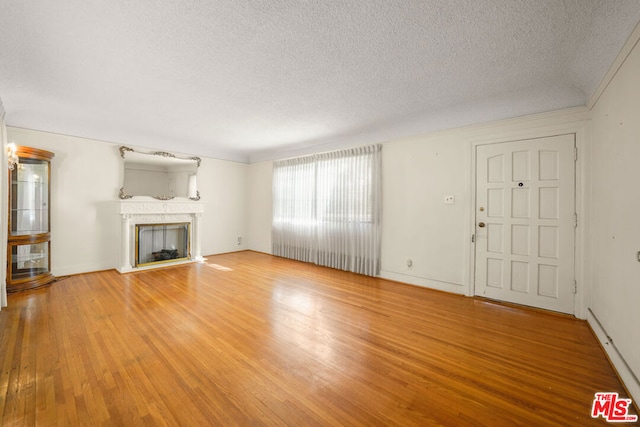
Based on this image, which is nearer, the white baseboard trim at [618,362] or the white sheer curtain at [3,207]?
the white baseboard trim at [618,362]

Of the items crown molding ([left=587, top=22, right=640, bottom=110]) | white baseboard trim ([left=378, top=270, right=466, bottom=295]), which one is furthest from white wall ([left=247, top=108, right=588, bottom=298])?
crown molding ([left=587, top=22, right=640, bottom=110])

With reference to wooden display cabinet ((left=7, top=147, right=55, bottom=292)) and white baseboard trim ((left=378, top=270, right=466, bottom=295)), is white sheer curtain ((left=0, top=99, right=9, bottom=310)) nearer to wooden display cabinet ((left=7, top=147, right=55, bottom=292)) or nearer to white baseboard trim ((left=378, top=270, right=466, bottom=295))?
wooden display cabinet ((left=7, top=147, right=55, bottom=292))

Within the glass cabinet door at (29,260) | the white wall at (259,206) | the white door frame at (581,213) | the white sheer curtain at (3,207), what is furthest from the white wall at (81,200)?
the white door frame at (581,213)

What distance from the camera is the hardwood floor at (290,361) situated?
1.49 metres

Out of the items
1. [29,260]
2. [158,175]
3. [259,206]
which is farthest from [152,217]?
[259,206]

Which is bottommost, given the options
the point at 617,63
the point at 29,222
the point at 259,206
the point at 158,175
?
the point at 29,222

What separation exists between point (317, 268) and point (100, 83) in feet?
13.4

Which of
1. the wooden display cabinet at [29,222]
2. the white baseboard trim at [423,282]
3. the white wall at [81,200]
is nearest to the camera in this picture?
the wooden display cabinet at [29,222]

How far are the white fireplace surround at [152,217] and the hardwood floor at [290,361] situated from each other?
47.9 inches

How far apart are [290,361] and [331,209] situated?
325 cm

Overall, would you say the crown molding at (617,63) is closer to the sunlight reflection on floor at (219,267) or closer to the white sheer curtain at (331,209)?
the white sheer curtain at (331,209)

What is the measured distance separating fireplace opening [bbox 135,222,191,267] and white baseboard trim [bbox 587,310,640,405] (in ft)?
20.2

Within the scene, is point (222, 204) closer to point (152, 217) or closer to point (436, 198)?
point (152, 217)

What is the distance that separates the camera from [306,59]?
7.36 feet
